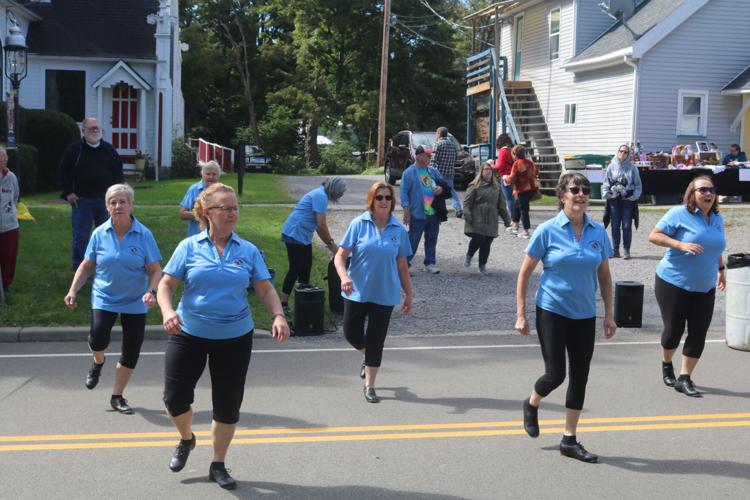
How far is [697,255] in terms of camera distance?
310 inches

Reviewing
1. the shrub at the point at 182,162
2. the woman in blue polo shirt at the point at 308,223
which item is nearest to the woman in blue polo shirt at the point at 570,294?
the woman in blue polo shirt at the point at 308,223

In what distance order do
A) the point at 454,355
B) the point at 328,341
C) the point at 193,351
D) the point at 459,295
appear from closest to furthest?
the point at 193,351 → the point at 454,355 → the point at 328,341 → the point at 459,295

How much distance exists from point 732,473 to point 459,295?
299 inches

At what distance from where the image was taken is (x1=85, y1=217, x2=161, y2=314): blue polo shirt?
734 centimetres

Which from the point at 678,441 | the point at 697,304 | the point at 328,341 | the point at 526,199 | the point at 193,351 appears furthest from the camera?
the point at 526,199

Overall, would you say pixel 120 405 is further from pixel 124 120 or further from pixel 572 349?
pixel 124 120

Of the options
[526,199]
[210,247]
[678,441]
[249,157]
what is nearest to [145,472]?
[210,247]

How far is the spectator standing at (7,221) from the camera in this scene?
37.4 ft

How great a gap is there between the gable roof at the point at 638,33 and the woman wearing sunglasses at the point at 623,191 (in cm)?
1228

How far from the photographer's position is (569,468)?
6051 millimetres

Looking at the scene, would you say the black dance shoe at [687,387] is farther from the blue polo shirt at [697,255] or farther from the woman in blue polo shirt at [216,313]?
the woman in blue polo shirt at [216,313]

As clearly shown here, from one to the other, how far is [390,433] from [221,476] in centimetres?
160

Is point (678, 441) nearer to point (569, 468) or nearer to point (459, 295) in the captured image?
point (569, 468)

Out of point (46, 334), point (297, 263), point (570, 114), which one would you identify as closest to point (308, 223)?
point (297, 263)
